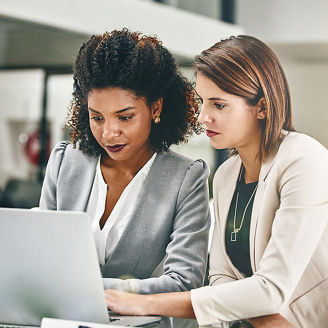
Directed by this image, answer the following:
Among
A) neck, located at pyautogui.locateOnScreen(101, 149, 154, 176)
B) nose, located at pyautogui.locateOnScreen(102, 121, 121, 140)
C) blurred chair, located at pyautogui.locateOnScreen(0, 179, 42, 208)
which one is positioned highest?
nose, located at pyautogui.locateOnScreen(102, 121, 121, 140)

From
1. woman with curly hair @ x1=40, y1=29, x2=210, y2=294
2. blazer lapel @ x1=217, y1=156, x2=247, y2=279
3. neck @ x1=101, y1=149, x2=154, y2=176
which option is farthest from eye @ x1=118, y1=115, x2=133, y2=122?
blazer lapel @ x1=217, y1=156, x2=247, y2=279

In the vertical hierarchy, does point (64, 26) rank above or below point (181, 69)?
above

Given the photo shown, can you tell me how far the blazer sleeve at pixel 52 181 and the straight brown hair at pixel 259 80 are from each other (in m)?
0.63

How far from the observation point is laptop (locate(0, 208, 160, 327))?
5.11ft

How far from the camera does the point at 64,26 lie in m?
3.61

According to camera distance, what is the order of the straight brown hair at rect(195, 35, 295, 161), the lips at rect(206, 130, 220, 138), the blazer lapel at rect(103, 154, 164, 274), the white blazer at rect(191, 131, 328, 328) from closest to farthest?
the white blazer at rect(191, 131, 328, 328) → the straight brown hair at rect(195, 35, 295, 161) → the lips at rect(206, 130, 220, 138) → the blazer lapel at rect(103, 154, 164, 274)

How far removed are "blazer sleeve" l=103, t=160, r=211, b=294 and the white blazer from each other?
0.17 m

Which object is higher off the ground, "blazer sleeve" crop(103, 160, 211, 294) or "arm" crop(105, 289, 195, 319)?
"blazer sleeve" crop(103, 160, 211, 294)

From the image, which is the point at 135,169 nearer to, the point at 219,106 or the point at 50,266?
the point at 219,106

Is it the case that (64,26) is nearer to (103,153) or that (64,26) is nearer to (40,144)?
(40,144)

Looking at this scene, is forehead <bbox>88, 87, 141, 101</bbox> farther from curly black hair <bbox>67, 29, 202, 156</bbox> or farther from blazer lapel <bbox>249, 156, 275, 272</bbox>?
blazer lapel <bbox>249, 156, 275, 272</bbox>

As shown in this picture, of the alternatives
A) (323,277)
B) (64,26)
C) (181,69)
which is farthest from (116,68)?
(64,26)

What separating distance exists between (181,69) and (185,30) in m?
0.75

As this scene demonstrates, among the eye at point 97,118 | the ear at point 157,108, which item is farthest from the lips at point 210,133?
the eye at point 97,118
